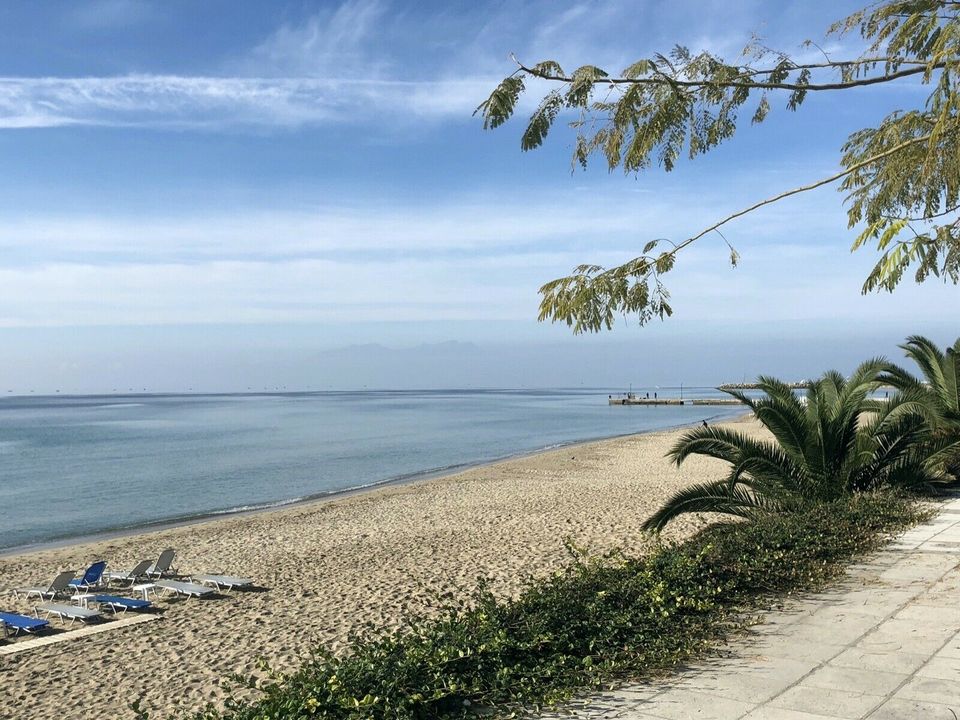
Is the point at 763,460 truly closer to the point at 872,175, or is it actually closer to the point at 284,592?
the point at 872,175

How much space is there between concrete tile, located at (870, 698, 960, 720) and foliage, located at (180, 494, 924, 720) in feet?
3.50

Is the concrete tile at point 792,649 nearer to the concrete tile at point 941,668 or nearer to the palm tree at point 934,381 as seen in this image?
the concrete tile at point 941,668

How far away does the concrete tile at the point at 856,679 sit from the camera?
3.83 meters

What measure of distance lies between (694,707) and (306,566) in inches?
398

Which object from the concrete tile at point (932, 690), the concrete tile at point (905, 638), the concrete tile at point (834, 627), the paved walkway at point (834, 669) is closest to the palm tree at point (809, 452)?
the paved walkway at point (834, 669)

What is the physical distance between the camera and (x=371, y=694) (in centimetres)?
374

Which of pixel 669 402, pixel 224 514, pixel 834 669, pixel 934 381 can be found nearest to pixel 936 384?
pixel 934 381

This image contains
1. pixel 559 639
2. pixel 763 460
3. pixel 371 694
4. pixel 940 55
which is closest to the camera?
pixel 371 694

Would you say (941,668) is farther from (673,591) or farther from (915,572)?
(915,572)

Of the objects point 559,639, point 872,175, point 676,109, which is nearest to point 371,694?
point 559,639

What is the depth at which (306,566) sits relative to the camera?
12922 mm

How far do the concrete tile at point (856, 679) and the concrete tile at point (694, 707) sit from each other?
489 mm

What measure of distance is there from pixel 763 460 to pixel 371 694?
24.3 ft

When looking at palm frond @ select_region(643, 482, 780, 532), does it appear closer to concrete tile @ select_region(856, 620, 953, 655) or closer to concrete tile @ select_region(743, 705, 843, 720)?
concrete tile @ select_region(856, 620, 953, 655)
